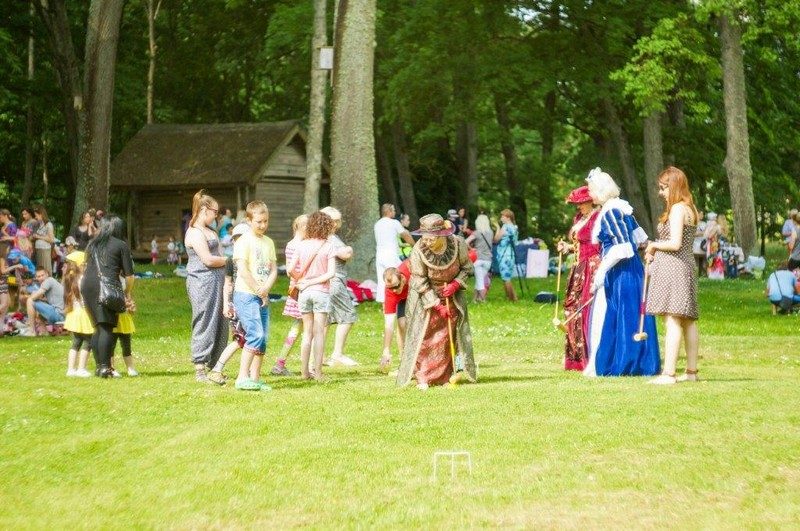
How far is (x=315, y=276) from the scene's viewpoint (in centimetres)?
1499

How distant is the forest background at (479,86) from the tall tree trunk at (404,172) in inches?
2.2

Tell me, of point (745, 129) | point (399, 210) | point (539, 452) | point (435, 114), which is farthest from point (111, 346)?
point (399, 210)

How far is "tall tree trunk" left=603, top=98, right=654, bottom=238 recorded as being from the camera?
4347 centimetres

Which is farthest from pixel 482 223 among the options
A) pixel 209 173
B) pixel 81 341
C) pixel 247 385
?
pixel 209 173

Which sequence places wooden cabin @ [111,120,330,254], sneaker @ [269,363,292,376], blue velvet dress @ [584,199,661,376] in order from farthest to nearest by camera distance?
wooden cabin @ [111,120,330,254], sneaker @ [269,363,292,376], blue velvet dress @ [584,199,661,376]

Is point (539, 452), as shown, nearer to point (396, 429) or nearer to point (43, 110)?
point (396, 429)

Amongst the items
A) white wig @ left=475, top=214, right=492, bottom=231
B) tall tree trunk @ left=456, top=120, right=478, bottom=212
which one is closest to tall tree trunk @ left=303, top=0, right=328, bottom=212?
white wig @ left=475, top=214, right=492, bottom=231

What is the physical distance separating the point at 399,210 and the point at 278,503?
45.5 m

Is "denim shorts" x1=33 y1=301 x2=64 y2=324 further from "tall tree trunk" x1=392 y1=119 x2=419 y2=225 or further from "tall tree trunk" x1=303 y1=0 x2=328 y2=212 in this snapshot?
"tall tree trunk" x1=392 y1=119 x2=419 y2=225

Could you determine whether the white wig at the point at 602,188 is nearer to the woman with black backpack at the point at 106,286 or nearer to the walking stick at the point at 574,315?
the walking stick at the point at 574,315

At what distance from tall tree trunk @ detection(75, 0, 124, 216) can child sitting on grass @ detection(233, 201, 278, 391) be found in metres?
21.2

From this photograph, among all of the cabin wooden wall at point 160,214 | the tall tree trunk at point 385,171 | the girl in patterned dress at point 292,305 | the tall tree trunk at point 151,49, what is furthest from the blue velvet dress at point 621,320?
the tall tree trunk at point 151,49

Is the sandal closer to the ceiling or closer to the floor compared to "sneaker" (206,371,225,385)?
closer to the ceiling

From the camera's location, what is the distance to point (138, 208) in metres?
54.7
